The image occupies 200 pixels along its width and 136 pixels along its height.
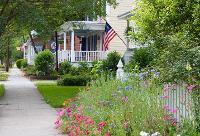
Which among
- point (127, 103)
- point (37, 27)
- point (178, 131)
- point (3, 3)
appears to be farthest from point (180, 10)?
point (178, 131)

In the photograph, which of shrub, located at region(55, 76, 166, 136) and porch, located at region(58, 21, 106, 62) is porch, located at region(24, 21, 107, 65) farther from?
shrub, located at region(55, 76, 166, 136)

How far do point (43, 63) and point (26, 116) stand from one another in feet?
67.8

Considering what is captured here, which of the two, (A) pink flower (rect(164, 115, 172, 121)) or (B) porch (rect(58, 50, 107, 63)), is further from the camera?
(B) porch (rect(58, 50, 107, 63))

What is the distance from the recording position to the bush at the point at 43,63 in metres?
34.8

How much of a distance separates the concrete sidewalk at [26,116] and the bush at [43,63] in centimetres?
1344

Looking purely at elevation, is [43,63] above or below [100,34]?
below

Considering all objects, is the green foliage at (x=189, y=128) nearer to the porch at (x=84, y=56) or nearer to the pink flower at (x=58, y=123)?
the pink flower at (x=58, y=123)

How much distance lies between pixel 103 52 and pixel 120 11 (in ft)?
11.1

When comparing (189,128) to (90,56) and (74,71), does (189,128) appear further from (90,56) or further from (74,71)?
(90,56)

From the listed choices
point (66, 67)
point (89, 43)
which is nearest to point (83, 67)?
point (66, 67)

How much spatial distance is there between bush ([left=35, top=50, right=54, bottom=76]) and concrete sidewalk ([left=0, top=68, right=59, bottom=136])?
13.4 meters

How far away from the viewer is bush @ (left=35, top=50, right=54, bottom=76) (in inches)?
1372

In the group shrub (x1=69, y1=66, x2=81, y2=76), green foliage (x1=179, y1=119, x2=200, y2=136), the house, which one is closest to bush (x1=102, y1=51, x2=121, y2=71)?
the house

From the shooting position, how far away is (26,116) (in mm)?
14180
